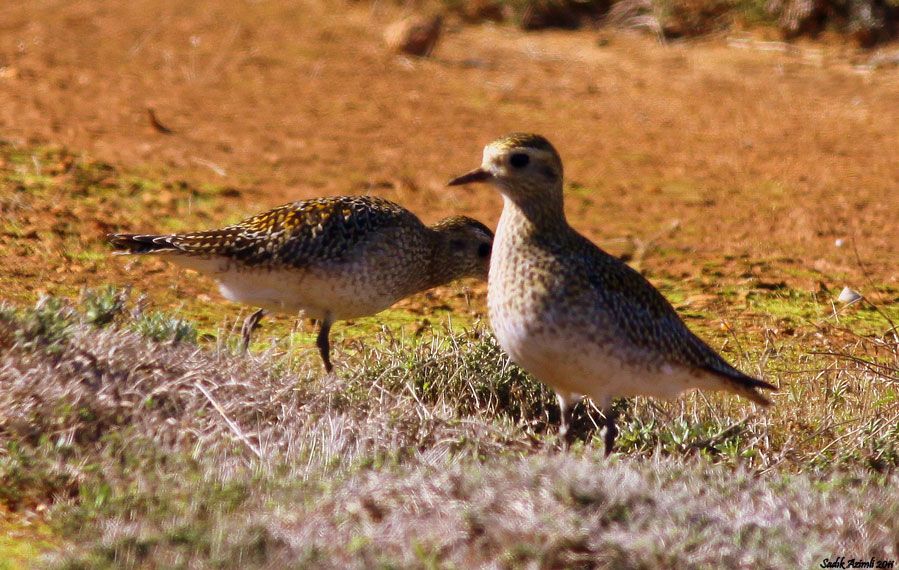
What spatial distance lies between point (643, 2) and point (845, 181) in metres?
5.28

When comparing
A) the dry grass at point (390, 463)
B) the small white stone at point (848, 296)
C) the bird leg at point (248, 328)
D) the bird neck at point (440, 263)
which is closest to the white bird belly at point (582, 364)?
the dry grass at point (390, 463)

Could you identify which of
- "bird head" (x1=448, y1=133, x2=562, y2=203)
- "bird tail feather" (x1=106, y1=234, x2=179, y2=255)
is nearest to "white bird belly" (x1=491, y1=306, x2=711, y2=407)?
"bird head" (x1=448, y1=133, x2=562, y2=203)

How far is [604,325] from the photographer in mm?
5906

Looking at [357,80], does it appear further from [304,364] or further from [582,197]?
[304,364]

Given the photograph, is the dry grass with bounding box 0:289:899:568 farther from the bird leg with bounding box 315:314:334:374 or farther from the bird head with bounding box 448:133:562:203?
the bird head with bounding box 448:133:562:203

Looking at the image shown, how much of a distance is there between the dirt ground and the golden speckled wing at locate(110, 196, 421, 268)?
1.48 m

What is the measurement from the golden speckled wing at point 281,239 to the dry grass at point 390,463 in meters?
0.50

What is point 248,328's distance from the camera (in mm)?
7629

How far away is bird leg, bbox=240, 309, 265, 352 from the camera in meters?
6.99

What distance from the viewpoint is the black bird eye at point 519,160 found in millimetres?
6121

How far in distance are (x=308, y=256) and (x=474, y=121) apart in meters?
6.33

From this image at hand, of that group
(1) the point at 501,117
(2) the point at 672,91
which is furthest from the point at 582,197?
(2) the point at 672,91

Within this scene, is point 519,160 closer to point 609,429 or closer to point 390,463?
point 609,429

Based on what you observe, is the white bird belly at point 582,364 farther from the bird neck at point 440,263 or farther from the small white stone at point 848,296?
the small white stone at point 848,296
